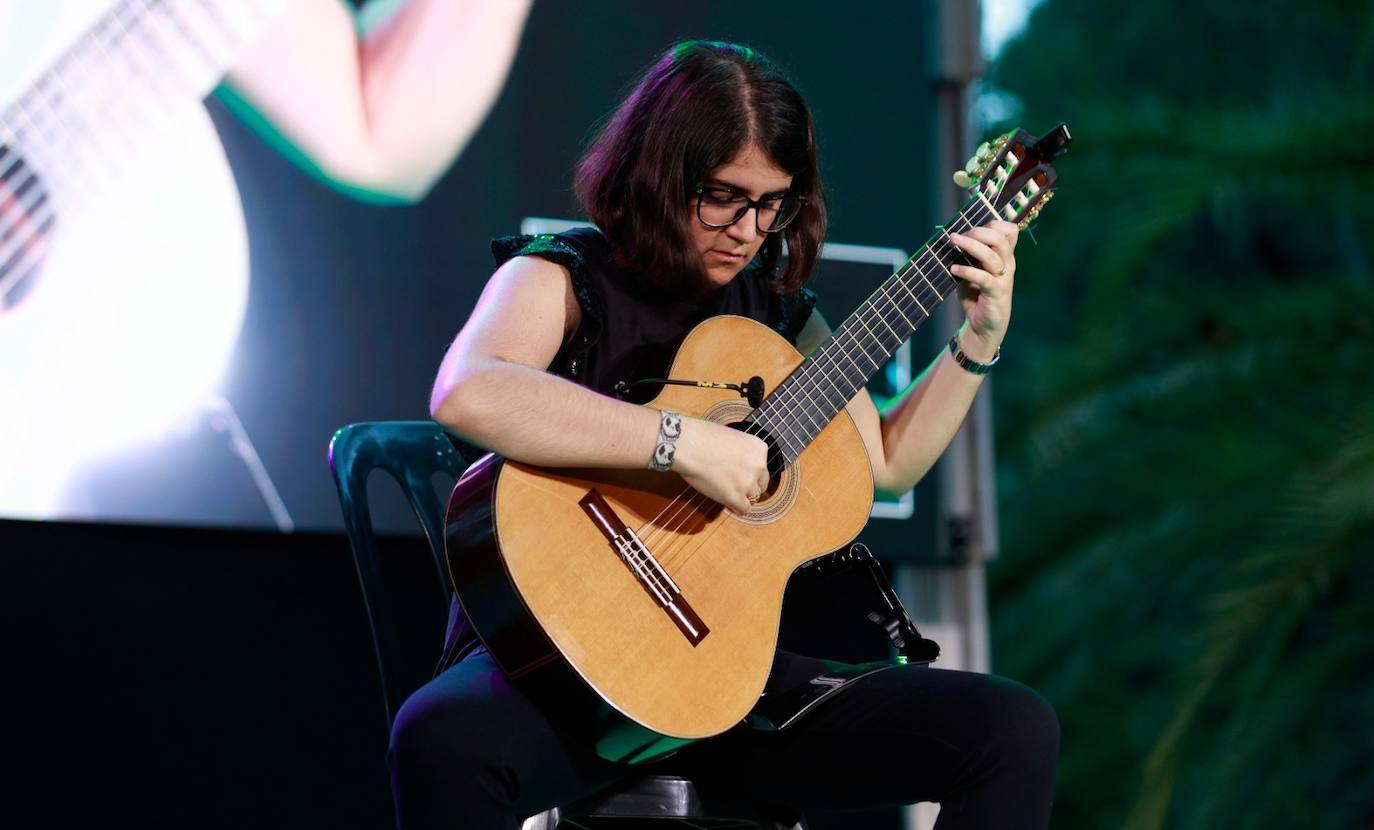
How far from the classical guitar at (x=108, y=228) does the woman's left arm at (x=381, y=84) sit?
0.29 feet

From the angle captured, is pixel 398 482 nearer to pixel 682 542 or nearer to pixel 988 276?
pixel 682 542

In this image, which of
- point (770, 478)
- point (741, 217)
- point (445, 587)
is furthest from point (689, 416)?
point (445, 587)

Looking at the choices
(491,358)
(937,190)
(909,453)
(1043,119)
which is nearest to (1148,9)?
(1043,119)

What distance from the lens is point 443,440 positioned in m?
2.49

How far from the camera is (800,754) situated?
2020 mm

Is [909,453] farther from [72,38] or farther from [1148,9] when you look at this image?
[1148,9]

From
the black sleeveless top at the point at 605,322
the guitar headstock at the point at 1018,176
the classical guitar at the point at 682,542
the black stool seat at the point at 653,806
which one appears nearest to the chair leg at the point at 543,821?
the black stool seat at the point at 653,806

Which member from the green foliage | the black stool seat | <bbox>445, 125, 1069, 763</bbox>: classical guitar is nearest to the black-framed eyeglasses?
<bbox>445, 125, 1069, 763</bbox>: classical guitar

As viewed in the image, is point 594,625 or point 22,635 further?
point 22,635

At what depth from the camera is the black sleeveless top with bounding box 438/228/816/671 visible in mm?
2182

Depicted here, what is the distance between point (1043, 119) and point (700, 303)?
642 centimetres

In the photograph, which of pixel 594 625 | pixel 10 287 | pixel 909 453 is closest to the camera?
pixel 594 625

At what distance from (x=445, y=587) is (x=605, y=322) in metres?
0.52

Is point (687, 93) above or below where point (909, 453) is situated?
above
